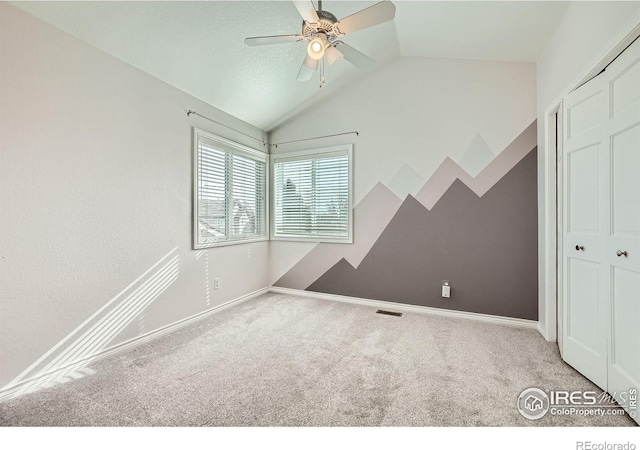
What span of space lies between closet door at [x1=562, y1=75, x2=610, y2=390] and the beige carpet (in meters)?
0.24

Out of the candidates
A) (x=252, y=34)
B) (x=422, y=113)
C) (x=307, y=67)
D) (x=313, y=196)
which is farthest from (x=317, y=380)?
(x=422, y=113)

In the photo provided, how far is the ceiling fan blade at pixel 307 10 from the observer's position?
1.62 metres

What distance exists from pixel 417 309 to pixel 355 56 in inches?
107

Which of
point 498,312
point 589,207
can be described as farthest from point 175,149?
point 498,312

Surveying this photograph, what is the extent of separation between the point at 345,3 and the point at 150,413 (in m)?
3.31

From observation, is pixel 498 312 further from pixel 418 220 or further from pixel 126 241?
pixel 126 241

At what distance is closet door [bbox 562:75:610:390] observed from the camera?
5.78 feet

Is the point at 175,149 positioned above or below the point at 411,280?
above

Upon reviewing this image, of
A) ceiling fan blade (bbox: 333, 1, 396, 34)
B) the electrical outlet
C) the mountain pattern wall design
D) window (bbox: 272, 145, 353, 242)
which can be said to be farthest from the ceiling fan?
the electrical outlet

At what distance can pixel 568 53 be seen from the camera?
2.10 m

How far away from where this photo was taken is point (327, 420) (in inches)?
59.1

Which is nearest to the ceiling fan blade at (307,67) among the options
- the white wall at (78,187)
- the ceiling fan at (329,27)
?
the ceiling fan at (329,27)

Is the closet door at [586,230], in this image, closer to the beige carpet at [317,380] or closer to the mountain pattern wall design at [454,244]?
the beige carpet at [317,380]

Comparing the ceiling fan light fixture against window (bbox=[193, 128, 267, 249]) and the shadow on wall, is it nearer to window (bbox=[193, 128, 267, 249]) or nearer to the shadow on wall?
window (bbox=[193, 128, 267, 249])
